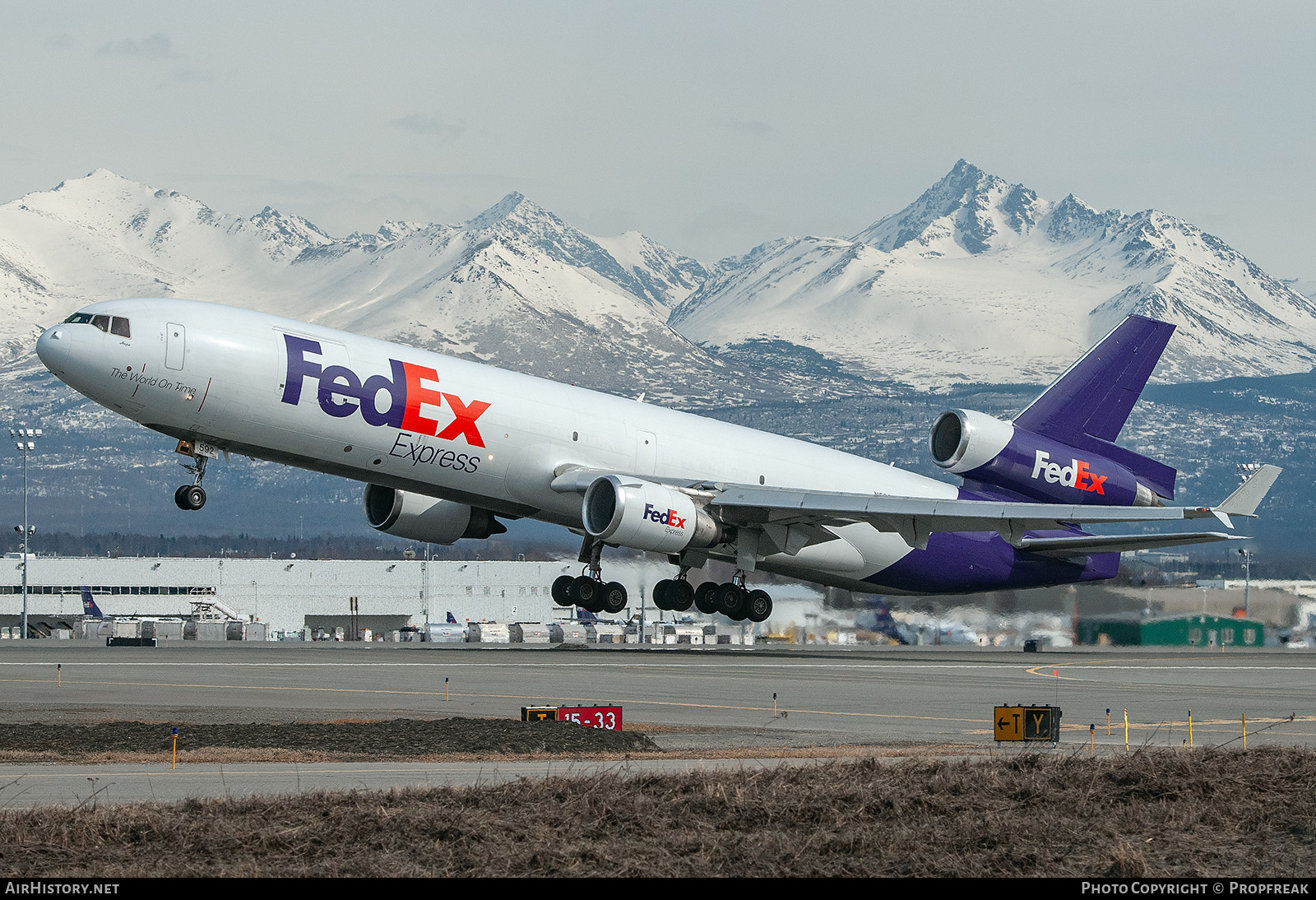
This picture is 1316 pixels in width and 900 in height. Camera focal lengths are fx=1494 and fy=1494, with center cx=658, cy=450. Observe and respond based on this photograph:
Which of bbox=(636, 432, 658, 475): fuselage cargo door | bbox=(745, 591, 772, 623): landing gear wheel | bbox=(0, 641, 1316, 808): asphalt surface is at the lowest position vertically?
bbox=(0, 641, 1316, 808): asphalt surface

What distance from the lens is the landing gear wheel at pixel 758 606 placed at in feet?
164

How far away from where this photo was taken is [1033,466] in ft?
178

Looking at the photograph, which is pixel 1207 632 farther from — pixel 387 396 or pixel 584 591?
pixel 387 396

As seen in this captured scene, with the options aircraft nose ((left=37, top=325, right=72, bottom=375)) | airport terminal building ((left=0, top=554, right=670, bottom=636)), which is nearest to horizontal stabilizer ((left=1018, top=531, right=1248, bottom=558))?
aircraft nose ((left=37, top=325, right=72, bottom=375))

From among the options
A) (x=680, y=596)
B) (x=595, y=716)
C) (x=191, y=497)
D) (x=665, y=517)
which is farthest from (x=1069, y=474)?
(x=191, y=497)

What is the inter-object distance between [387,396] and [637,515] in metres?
8.13

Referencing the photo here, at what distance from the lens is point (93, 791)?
19.7 metres

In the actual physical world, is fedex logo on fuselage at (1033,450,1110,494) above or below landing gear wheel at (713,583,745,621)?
above

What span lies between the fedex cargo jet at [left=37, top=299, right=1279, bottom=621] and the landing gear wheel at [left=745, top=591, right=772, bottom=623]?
152mm

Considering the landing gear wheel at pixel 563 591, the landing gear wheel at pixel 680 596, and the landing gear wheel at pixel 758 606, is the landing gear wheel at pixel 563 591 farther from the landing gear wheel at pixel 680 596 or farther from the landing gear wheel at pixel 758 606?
the landing gear wheel at pixel 758 606

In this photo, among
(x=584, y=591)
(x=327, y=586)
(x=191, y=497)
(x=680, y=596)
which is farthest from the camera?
(x=327, y=586)

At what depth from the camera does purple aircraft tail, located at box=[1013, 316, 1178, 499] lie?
181ft

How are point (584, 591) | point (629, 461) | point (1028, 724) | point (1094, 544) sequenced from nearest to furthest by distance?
point (1028, 724) → point (584, 591) → point (629, 461) → point (1094, 544)

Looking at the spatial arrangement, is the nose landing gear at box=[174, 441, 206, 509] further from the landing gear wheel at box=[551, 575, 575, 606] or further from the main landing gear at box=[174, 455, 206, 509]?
the landing gear wheel at box=[551, 575, 575, 606]
